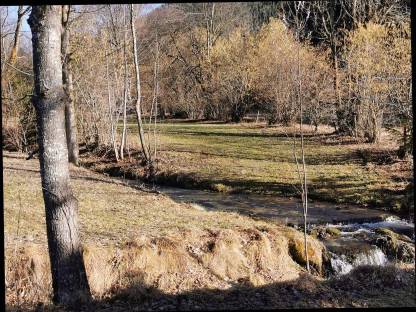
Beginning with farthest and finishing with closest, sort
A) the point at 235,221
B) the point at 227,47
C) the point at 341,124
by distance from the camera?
the point at 227,47 < the point at 341,124 < the point at 235,221

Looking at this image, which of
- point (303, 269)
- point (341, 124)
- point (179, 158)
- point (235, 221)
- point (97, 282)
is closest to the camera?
point (97, 282)

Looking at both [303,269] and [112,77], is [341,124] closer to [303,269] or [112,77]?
[112,77]

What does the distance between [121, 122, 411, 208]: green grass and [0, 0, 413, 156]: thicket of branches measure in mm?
1958

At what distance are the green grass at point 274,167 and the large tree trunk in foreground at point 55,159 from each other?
8122 mm

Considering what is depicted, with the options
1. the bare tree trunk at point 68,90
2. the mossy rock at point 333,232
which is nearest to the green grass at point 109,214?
the mossy rock at point 333,232

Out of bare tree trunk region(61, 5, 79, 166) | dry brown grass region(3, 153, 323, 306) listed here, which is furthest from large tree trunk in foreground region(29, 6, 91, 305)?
bare tree trunk region(61, 5, 79, 166)

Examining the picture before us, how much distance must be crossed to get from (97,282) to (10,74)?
56.0ft

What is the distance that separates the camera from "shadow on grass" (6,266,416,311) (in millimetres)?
6504

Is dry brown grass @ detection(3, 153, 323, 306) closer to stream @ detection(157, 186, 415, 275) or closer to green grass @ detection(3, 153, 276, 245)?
green grass @ detection(3, 153, 276, 245)

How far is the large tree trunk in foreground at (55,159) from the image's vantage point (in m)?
5.52

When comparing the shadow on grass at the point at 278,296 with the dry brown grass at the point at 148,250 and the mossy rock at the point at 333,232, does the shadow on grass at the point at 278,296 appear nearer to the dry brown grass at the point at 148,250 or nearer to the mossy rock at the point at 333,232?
the dry brown grass at the point at 148,250

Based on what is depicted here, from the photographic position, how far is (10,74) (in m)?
22.0

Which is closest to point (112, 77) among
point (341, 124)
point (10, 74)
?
point (10, 74)

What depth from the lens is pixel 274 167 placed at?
1928cm
